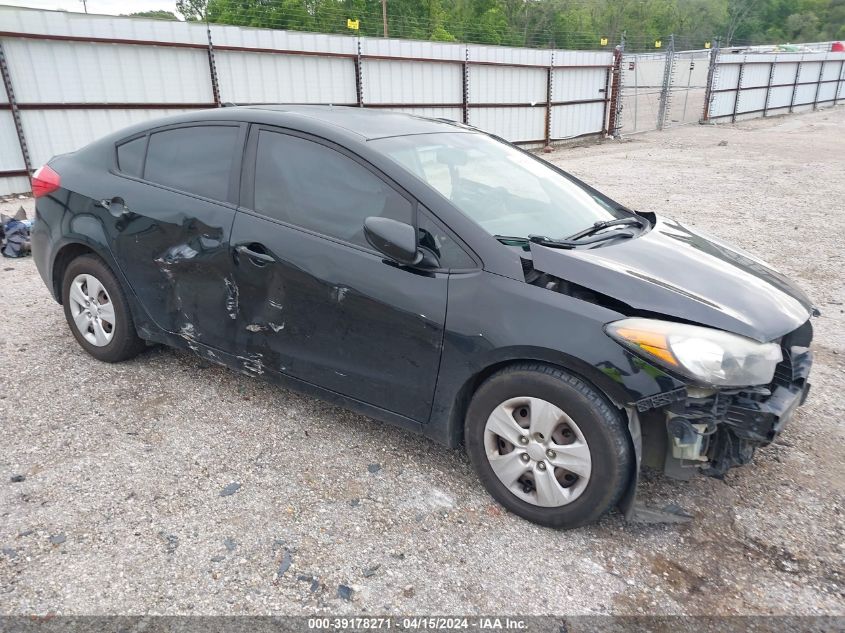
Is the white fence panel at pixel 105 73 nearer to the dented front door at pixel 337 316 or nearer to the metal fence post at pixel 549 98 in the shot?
the dented front door at pixel 337 316

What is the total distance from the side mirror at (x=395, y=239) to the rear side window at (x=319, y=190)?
122mm

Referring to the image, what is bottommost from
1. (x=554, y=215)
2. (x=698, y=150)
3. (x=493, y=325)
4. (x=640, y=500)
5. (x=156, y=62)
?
(x=698, y=150)

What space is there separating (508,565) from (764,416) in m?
1.14

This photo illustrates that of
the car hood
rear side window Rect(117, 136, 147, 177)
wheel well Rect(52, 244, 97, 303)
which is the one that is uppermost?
rear side window Rect(117, 136, 147, 177)

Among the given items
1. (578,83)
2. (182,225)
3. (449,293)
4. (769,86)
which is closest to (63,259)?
(182,225)

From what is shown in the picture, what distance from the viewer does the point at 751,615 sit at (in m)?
2.12

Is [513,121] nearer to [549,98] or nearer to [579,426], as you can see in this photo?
[549,98]

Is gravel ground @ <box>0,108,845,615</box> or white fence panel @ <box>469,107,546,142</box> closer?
gravel ground @ <box>0,108,845,615</box>

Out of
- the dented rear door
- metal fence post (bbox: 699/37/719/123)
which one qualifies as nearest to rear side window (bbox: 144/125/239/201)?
the dented rear door

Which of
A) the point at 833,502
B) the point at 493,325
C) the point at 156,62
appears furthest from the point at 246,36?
the point at 833,502

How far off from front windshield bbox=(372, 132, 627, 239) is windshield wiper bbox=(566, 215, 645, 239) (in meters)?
0.03

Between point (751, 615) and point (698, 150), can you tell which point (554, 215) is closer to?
point (751, 615)

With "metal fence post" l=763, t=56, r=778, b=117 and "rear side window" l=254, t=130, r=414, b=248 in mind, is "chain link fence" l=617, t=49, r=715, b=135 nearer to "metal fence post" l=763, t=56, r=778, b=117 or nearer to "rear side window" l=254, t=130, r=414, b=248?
"metal fence post" l=763, t=56, r=778, b=117

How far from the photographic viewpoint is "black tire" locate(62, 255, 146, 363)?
11.9 feet
